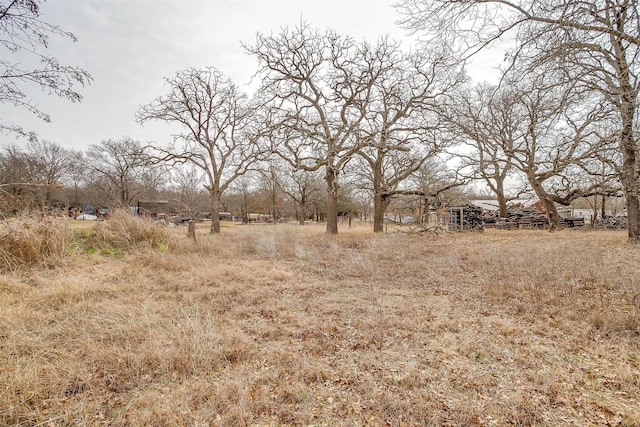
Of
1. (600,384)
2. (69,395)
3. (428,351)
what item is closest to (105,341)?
(69,395)

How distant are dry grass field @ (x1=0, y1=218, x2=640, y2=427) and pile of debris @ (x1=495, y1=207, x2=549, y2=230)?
55.9ft

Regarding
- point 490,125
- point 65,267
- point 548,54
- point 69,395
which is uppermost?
point 490,125

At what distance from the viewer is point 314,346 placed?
330 centimetres

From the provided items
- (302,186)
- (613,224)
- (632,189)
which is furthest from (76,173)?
(613,224)

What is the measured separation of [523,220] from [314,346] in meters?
24.5

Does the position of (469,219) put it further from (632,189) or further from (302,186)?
(302,186)

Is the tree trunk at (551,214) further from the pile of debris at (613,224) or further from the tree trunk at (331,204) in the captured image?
the tree trunk at (331,204)

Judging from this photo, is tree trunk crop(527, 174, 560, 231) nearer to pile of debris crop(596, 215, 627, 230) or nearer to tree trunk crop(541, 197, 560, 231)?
tree trunk crop(541, 197, 560, 231)

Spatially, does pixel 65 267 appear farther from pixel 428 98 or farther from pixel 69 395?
pixel 428 98

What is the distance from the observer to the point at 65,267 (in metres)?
6.20

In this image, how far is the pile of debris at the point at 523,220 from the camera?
69.5ft

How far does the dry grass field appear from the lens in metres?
2.26

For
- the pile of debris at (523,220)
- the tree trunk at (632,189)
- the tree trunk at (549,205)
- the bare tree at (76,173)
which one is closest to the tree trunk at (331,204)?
the tree trunk at (632,189)

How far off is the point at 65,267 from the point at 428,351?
24.7 feet
